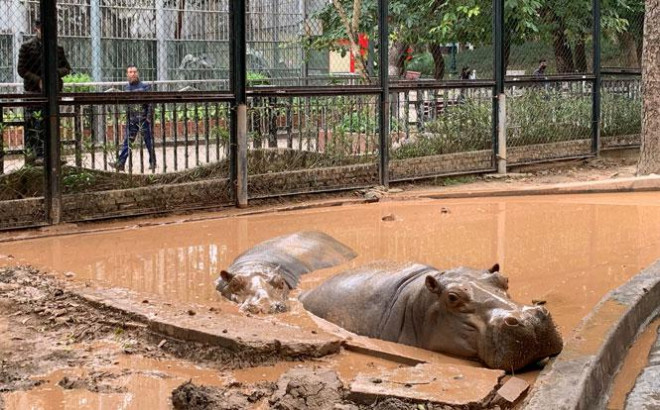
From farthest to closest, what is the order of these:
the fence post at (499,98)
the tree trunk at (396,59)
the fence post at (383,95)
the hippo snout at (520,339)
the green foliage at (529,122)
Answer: the tree trunk at (396,59) < the fence post at (499,98) < the green foliage at (529,122) < the fence post at (383,95) < the hippo snout at (520,339)

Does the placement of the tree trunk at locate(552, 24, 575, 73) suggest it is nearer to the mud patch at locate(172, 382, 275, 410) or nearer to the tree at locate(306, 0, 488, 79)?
the tree at locate(306, 0, 488, 79)

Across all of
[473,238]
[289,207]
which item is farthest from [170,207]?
[473,238]

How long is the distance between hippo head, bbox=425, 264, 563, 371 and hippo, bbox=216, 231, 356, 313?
51.6 inches

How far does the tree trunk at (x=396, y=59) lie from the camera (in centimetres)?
1761

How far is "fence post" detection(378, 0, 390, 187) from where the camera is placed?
1247cm

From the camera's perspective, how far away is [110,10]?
36.1 feet

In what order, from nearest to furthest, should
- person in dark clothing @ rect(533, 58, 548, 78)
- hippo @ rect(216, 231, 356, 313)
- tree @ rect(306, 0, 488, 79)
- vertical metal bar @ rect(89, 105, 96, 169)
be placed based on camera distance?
hippo @ rect(216, 231, 356, 313) → vertical metal bar @ rect(89, 105, 96, 169) → tree @ rect(306, 0, 488, 79) → person in dark clothing @ rect(533, 58, 548, 78)

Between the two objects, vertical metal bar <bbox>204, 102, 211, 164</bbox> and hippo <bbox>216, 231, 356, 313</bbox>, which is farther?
vertical metal bar <bbox>204, 102, 211, 164</bbox>

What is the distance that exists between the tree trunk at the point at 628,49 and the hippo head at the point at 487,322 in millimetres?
14247

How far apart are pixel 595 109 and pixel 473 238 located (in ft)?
24.8

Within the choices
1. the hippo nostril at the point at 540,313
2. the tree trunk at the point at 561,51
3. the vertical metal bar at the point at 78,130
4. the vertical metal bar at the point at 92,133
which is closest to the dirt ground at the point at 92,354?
the hippo nostril at the point at 540,313

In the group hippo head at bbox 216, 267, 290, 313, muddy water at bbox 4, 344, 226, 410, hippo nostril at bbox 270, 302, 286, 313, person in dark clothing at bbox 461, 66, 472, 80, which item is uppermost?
person in dark clothing at bbox 461, 66, 472, 80

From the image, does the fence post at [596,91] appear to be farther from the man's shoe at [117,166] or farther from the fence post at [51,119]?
the fence post at [51,119]

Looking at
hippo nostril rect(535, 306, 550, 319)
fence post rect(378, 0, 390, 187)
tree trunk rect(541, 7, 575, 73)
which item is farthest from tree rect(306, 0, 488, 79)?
hippo nostril rect(535, 306, 550, 319)
